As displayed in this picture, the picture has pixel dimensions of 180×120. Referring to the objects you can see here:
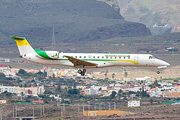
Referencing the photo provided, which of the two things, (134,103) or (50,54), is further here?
(134,103)

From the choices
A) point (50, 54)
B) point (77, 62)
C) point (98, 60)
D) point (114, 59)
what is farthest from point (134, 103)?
point (77, 62)

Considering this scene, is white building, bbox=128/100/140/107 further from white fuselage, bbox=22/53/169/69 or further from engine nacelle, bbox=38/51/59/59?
engine nacelle, bbox=38/51/59/59

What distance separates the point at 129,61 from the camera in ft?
268

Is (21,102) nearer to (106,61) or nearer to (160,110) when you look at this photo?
(160,110)

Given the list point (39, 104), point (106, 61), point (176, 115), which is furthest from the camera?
point (39, 104)

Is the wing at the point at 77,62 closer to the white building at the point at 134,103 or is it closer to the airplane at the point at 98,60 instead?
the airplane at the point at 98,60

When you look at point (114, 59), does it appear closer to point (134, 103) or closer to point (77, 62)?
point (77, 62)

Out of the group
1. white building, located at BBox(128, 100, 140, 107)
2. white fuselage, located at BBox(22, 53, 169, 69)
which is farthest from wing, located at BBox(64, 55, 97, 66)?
white building, located at BBox(128, 100, 140, 107)

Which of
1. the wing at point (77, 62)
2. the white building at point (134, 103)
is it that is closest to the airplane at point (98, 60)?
the wing at point (77, 62)

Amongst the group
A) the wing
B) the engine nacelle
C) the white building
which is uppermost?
the engine nacelle

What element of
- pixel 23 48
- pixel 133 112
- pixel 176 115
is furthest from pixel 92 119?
pixel 23 48

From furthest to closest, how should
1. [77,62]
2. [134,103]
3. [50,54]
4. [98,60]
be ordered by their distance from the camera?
[134,103] < [50,54] < [98,60] < [77,62]

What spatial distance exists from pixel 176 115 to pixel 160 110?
747 cm

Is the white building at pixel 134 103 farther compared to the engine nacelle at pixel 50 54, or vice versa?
the white building at pixel 134 103
